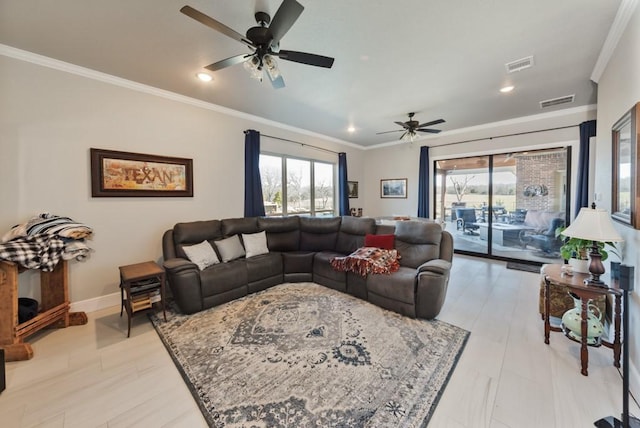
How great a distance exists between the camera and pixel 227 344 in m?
2.33

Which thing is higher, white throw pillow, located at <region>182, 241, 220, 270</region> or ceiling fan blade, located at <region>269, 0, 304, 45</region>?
ceiling fan blade, located at <region>269, 0, 304, 45</region>

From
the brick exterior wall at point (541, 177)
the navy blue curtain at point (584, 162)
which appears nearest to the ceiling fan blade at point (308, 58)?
the navy blue curtain at point (584, 162)

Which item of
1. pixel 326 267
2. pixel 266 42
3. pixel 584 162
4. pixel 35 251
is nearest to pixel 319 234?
pixel 326 267

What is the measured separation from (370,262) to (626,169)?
244cm

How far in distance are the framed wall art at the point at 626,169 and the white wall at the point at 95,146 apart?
4.64 m

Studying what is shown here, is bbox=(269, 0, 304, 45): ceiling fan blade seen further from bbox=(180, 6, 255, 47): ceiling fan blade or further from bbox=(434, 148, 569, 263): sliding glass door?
bbox=(434, 148, 569, 263): sliding glass door

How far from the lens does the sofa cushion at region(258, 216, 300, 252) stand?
4.26 metres

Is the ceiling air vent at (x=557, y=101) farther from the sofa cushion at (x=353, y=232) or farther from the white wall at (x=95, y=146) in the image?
the white wall at (x=95, y=146)

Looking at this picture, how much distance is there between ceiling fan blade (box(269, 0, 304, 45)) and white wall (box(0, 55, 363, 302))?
8.16 ft

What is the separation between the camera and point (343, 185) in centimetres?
634

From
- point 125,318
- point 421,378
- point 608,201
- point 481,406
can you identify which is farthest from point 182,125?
point 608,201

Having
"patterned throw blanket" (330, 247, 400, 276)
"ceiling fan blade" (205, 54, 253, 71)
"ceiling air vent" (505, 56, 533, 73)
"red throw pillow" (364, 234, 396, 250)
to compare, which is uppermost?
"ceiling air vent" (505, 56, 533, 73)

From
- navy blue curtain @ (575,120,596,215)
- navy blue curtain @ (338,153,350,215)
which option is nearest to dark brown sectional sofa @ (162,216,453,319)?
navy blue curtain @ (338,153,350,215)

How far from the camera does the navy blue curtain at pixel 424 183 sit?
232 inches
